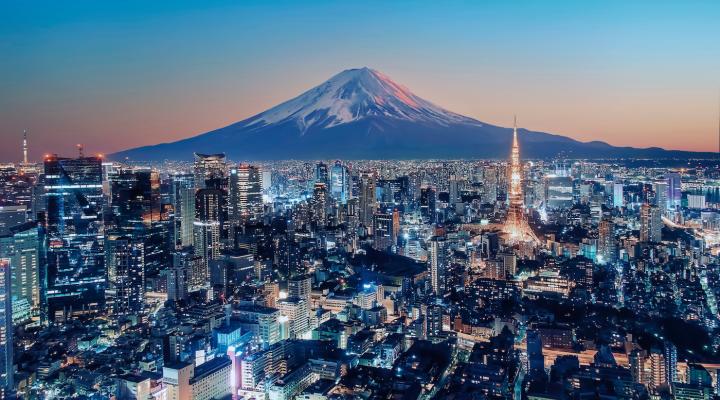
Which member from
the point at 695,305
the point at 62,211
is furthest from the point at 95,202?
the point at 695,305

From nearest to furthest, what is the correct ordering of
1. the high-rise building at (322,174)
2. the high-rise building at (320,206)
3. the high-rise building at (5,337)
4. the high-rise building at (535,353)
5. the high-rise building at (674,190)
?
the high-rise building at (5,337) < the high-rise building at (535,353) < the high-rise building at (674,190) < the high-rise building at (320,206) < the high-rise building at (322,174)

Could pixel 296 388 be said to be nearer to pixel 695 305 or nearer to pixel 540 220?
pixel 695 305

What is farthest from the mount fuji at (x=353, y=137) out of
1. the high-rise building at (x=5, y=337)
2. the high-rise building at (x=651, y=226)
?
the high-rise building at (x=5, y=337)

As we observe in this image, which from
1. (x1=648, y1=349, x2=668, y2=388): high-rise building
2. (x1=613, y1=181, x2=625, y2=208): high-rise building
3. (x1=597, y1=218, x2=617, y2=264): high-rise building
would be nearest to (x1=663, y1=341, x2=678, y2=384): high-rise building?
(x1=648, y1=349, x2=668, y2=388): high-rise building

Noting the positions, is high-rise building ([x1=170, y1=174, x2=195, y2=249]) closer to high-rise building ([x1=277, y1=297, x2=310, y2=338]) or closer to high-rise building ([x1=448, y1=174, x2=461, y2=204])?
high-rise building ([x1=277, y1=297, x2=310, y2=338])

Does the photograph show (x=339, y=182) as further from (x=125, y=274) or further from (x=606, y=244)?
(x=125, y=274)

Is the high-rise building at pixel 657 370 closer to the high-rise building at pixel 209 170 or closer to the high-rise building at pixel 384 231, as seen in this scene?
the high-rise building at pixel 384 231

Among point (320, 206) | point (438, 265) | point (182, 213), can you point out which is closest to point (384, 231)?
point (320, 206)
